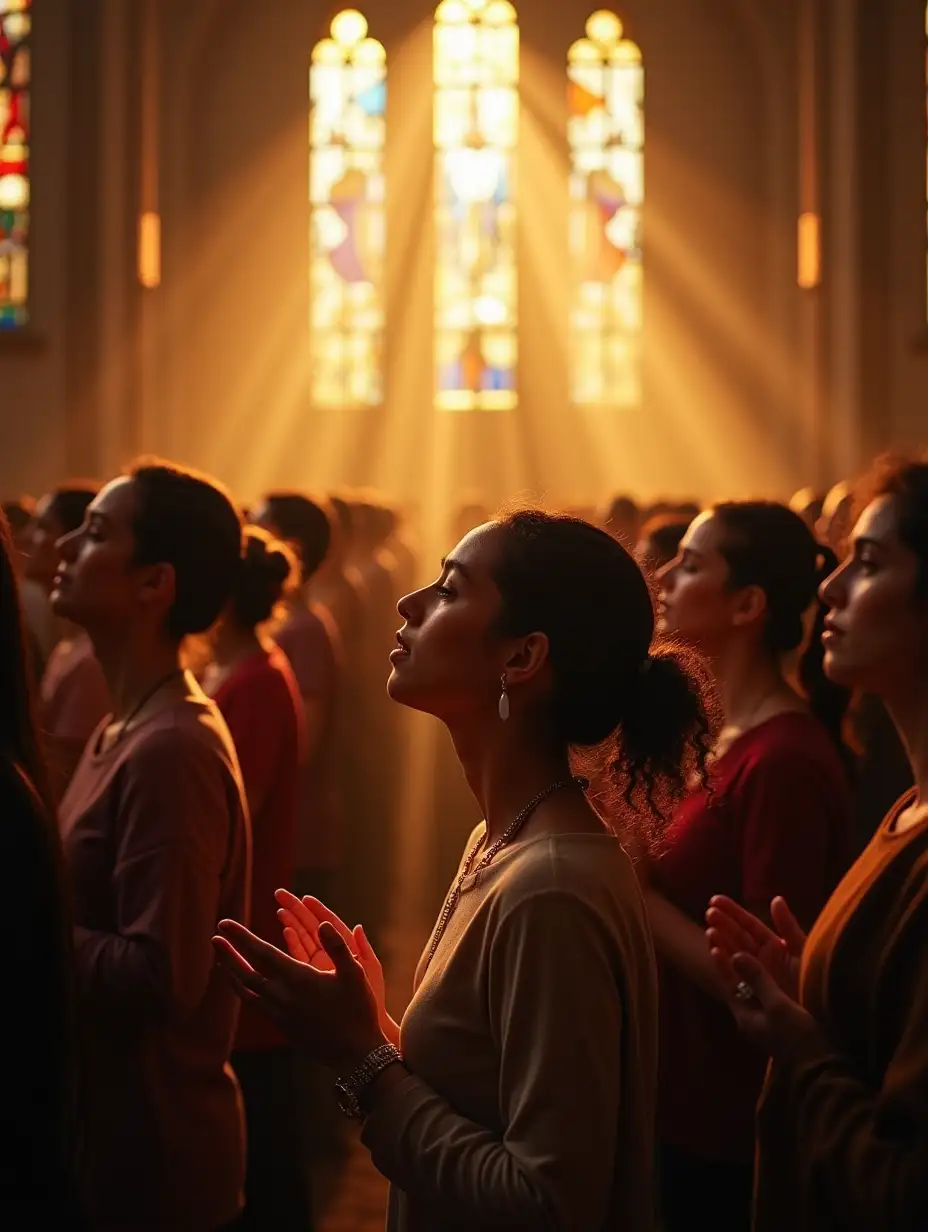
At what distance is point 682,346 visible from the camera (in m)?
18.4

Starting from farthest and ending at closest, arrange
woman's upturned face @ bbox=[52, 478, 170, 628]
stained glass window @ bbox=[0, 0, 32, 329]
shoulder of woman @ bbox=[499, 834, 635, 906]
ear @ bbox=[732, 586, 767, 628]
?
stained glass window @ bbox=[0, 0, 32, 329] → ear @ bbox=[732, 586, 767, 628] → woman's upturned face @ bbox=[52, 478, 170, 628] → shoulder of woman @ bbox=[499, 834, 635, 906]

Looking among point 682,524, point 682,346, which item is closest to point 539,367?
point 682,346

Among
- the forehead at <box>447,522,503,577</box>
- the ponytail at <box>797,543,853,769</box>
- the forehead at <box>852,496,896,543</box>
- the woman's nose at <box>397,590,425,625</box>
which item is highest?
the forehead at <box>852,496,896,543</box>

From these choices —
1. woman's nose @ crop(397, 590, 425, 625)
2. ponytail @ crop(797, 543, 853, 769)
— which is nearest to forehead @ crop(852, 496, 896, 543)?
woman's nose @ crop(397, 590, 425, 625)

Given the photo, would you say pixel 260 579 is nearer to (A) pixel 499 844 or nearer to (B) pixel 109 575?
(B) pixel 109 575

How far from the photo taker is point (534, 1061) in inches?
67.5

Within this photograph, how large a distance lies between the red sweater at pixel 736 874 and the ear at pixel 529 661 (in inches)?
30.2

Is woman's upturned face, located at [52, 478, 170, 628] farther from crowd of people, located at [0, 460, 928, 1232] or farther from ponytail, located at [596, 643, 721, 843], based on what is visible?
ponytail, located at [596, 643, 721, 843]

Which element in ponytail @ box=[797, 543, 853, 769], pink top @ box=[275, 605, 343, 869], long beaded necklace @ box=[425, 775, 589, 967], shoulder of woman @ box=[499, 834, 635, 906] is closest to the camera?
shoulder of woman @ box=[499, 834, 635, 906]

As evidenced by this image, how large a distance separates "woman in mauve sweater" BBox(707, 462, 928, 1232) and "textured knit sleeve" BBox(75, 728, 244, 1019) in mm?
802

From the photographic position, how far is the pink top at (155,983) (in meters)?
2.51

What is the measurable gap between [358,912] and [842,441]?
842cm

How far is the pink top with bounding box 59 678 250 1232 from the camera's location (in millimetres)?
2506

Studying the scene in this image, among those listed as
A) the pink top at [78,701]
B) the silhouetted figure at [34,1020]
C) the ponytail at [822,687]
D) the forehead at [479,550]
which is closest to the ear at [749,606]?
the ponytail at [822,687]
